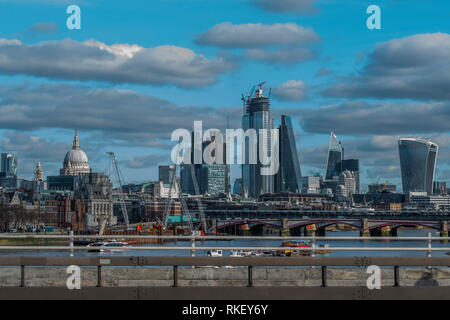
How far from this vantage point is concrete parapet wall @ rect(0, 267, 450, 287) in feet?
43.8

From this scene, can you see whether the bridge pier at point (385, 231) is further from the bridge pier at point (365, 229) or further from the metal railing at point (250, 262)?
the metal railing at point (250, 262)

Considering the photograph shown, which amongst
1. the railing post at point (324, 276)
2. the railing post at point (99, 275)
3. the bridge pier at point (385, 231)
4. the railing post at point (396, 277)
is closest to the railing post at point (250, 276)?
the railing post at point (324, 276)

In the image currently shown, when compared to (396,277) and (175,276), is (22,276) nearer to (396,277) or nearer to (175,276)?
(175,276)

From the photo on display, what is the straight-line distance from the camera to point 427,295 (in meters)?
12.6

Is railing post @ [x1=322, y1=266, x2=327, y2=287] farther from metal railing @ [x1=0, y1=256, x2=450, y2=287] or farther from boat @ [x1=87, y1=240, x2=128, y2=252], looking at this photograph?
boat @ [x1=87, y1=240, x2=128, y2=252]

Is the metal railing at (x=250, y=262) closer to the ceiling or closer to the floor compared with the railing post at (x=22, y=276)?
closer to the ceiling

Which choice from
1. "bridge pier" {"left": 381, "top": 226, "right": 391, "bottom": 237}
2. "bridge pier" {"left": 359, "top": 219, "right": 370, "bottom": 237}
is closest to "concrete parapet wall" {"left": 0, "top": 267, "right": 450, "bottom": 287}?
"bridge pier" {"left": 359, "top": 219, "right": 370, "bottom": 237}

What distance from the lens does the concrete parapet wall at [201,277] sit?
1334 cm

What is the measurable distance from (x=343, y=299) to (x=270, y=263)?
147cm
